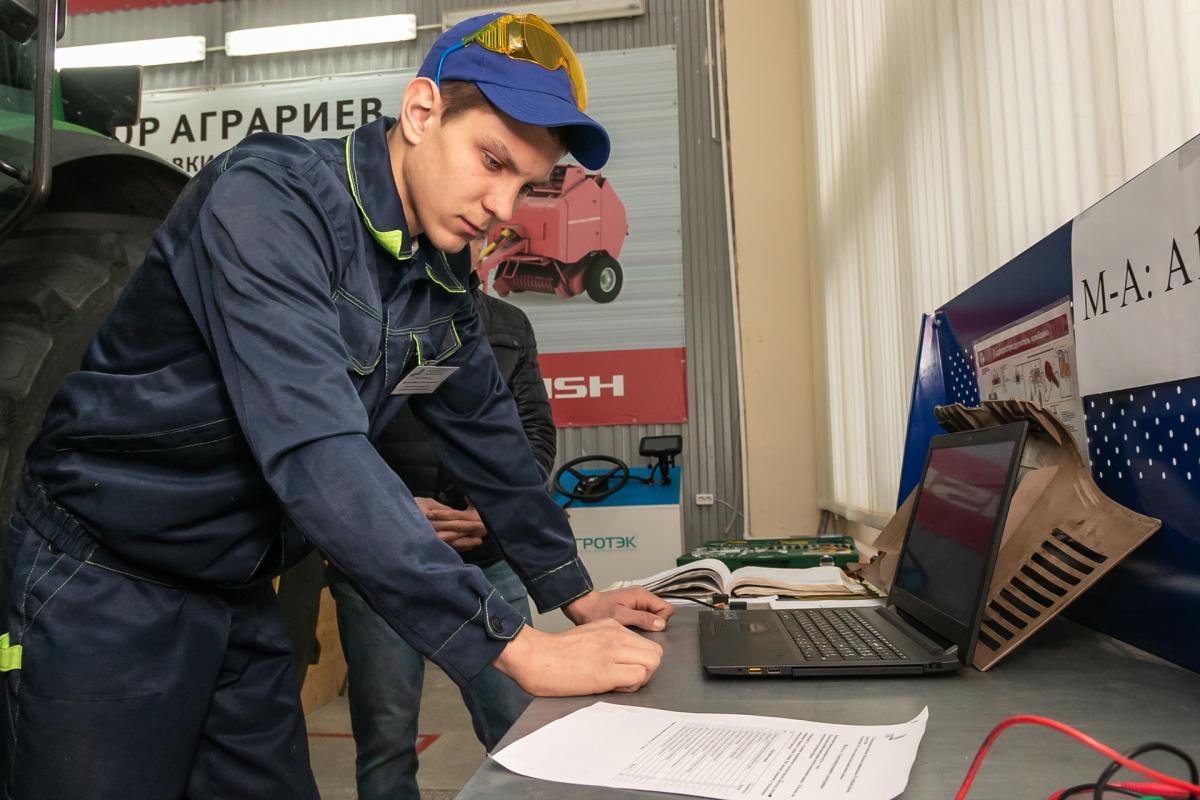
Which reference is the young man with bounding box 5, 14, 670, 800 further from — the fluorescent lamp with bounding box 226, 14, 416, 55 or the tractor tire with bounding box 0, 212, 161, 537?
the fluorescent lamp with bounding box 226, 14, 416, 55

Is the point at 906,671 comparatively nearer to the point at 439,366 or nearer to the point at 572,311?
the point at 439,366

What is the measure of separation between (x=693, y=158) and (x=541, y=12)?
1.30 m

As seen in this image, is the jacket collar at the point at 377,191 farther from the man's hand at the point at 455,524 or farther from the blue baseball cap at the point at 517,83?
the man's hand at the point at 455,524

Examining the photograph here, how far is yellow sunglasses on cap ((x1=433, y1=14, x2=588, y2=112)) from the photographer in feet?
3.35

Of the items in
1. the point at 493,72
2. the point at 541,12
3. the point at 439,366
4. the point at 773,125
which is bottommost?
the point at 439,366

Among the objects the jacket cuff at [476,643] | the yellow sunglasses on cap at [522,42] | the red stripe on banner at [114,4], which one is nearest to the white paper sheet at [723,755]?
the jacket cuff at [476,643]

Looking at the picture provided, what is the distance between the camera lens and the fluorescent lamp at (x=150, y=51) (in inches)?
216

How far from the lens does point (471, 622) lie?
2.65 ft

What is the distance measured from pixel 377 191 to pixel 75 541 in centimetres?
56

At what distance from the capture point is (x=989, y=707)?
0.73m

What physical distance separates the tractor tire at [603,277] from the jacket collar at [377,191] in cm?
380

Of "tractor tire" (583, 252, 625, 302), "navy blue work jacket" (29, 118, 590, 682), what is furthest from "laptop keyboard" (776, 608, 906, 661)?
"tractor tire" (583, 252, 625, 302)

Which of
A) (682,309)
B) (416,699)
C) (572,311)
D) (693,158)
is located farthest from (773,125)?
(416,699)

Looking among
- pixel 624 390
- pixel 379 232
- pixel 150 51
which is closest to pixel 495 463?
pixel 379 232
